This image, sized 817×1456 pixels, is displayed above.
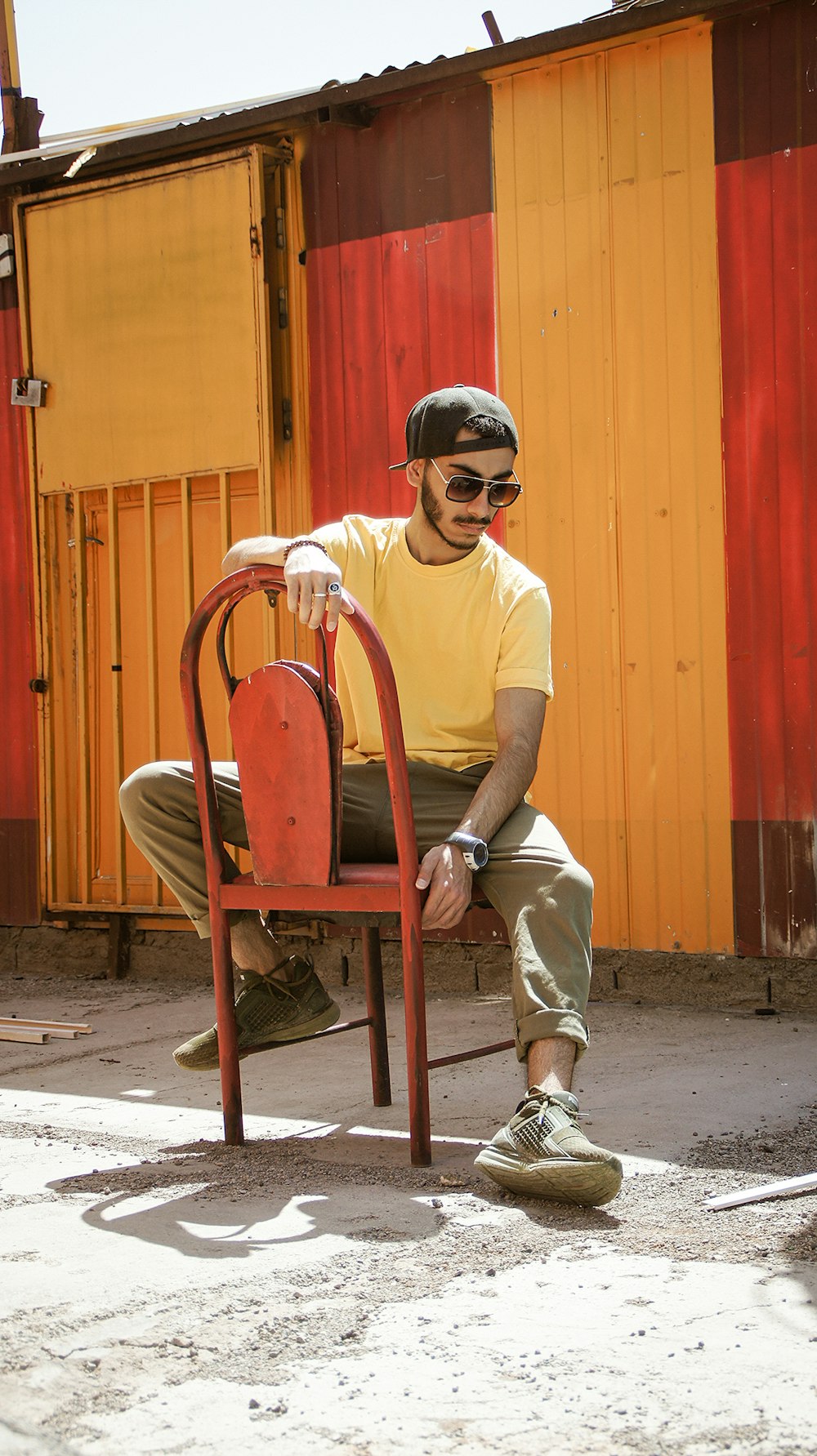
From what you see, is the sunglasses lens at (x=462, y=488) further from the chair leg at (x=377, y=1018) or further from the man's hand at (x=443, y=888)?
the chair leg at (x=377, y=1018)

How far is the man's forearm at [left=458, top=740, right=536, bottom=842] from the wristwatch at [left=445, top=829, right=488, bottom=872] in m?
0.03

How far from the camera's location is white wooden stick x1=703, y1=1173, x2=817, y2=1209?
→ 278 cm

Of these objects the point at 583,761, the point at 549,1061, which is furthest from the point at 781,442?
the point at 549,1061

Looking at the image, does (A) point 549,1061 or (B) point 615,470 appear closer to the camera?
(A) point 549,1061

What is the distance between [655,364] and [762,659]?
111 centimetres

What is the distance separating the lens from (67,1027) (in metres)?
5.18

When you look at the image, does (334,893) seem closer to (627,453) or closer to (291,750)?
(291,750)

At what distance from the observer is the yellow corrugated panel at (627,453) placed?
17.0 ft

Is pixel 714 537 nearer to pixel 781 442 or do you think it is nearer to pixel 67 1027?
pixel 781 442

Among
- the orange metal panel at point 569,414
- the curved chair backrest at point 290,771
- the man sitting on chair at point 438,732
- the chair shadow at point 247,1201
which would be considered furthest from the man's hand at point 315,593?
the orange metal panel at point 569,414

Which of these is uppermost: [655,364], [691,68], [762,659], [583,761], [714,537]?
[691,68]

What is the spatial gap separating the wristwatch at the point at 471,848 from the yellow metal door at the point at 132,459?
10.4ft

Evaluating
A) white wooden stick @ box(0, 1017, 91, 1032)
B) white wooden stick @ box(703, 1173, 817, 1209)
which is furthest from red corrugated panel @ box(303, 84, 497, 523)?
white wooden stick @ box(703, 1173, 817, 1209)

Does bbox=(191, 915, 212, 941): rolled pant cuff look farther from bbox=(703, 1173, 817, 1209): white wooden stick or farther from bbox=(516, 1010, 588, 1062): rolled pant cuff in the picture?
bbox=(703, 1173, 817, 1209): white wooden stick
